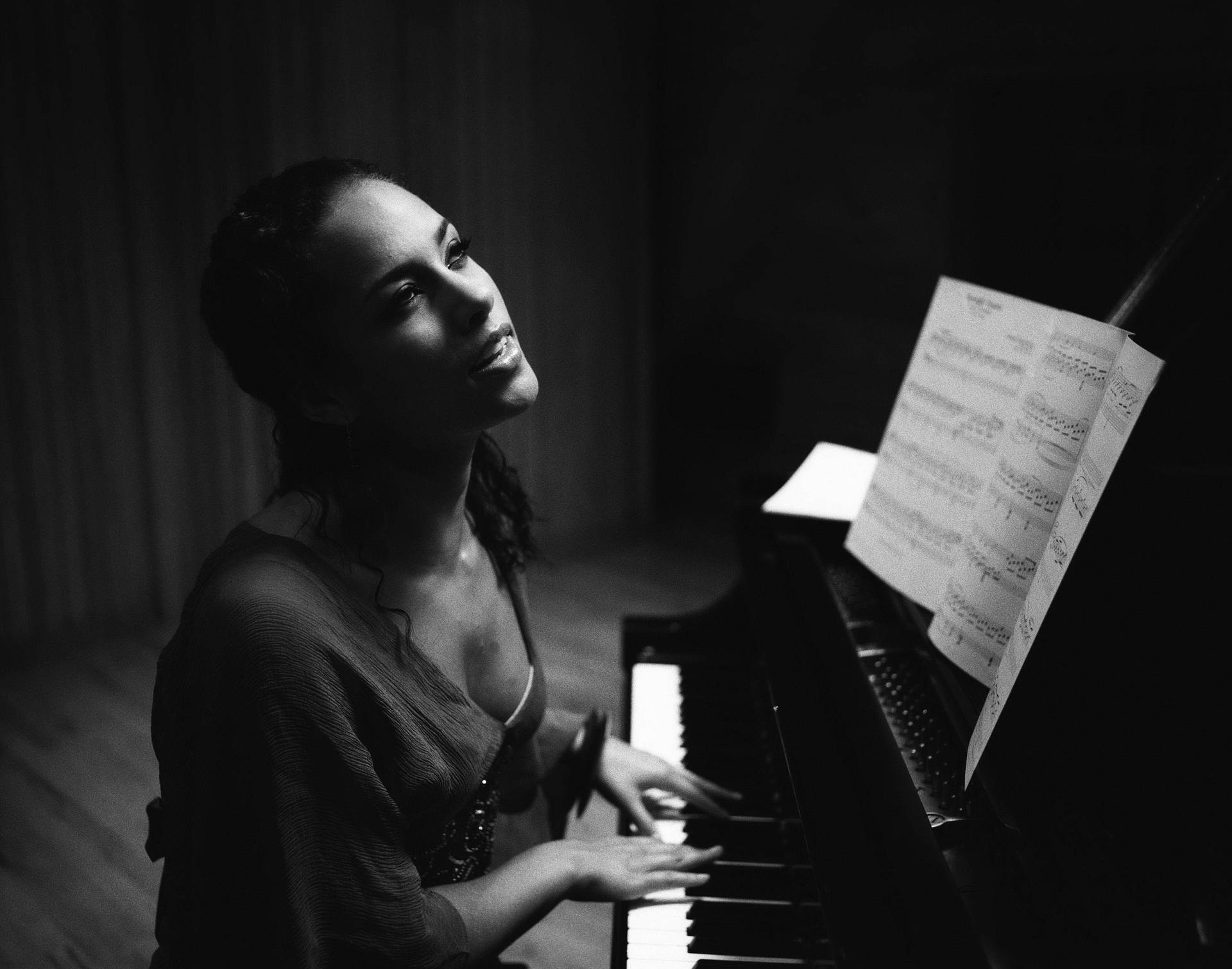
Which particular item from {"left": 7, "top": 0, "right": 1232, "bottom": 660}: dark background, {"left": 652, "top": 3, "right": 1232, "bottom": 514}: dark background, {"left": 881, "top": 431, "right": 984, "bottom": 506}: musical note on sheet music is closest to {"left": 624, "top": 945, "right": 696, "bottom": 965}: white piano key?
{"left": 881, "top": 431, "right": 984, "bottom": 506}: musical note on sheet music

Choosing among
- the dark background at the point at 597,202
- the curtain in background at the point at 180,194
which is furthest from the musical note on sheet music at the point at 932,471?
the curtain in background at the point at 180,194

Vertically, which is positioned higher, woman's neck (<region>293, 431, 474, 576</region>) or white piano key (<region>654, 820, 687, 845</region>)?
woman's neck (<region>293, 431, 474, 576</region>)

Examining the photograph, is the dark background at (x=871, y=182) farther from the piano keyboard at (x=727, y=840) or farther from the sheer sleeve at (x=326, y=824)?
the sheer sleeve at (x=326, y=824)

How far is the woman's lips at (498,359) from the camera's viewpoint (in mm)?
1182

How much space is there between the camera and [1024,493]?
1120mm

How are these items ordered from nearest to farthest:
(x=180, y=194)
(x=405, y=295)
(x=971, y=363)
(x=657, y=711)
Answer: (x=405, y=295), (x=971, y=363), (x=657, y=711), (x=180, y=194)

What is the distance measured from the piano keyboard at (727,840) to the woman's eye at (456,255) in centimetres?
74

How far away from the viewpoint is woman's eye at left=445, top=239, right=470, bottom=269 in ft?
3.97

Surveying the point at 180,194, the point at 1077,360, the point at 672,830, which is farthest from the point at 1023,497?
the point at 180,194

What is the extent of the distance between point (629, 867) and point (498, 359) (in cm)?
59

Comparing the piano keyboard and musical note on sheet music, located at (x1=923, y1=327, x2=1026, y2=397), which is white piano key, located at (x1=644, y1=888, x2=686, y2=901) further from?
musical note on sheet music, located at (x1=923, y1=327, x2=1026, y2=397)

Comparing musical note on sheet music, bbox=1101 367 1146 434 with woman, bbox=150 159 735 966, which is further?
woman, bbox=150 159 735 966

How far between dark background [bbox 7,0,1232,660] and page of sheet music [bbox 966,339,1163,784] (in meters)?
1.66

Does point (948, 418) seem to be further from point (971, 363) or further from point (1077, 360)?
point (1077, 360)
